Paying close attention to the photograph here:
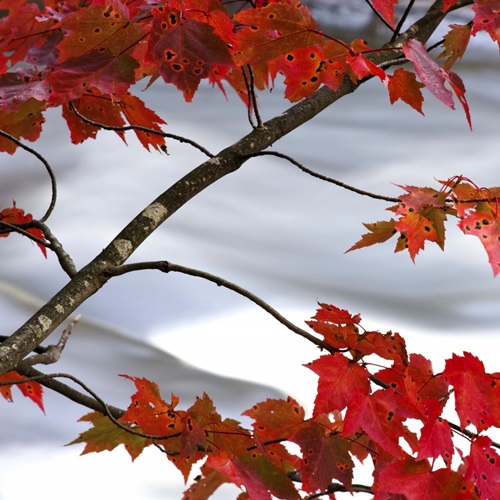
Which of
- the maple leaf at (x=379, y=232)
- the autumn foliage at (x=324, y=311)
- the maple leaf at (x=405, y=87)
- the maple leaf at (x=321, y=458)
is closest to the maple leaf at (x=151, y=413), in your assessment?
the autumn foliage at (x=324, y=311)

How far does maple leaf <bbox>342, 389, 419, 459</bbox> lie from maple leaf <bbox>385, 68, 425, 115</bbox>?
24 centimetres

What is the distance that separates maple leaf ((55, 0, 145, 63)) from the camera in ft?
2.16

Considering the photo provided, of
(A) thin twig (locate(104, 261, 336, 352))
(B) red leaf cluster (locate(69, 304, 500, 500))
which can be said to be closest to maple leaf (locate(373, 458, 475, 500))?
(B) red leaf cluster (locate(69, 304, 500, 500))

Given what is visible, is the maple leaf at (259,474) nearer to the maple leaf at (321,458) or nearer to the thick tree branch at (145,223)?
the maple leaf at (321,458)

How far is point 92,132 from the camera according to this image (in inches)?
33.1

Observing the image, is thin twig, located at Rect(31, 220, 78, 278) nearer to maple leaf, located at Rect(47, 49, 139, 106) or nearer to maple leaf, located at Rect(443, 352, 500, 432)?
maple leaf, located at Rect(47, 49, 139, 106)

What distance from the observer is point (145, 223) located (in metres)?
0.71

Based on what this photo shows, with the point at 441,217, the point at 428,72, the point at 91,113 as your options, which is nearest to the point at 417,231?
the point at 441,217

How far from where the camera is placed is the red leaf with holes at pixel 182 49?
64 cm

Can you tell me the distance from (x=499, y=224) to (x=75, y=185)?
177 centimetres

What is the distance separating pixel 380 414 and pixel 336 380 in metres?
0.04

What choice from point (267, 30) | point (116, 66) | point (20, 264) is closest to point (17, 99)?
point (116, 66)

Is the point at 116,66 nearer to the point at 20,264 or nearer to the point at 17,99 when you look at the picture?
the point at 17,99

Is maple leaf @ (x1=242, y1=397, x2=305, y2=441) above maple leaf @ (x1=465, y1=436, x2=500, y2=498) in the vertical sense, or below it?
above
